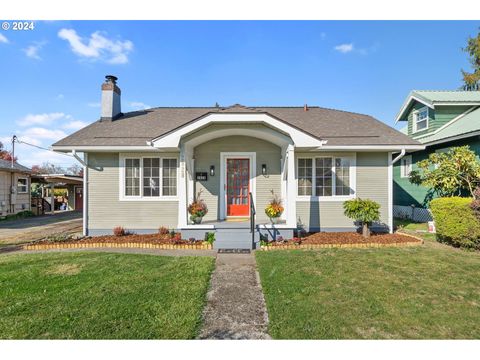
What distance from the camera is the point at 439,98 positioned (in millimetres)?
12531

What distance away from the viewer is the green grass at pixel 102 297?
2.99 metres

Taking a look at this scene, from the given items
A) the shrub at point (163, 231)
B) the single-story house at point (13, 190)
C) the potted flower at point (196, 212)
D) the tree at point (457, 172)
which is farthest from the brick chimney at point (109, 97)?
the tree at point (457, 172)

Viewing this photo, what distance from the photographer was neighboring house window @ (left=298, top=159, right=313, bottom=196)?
29.0 feet

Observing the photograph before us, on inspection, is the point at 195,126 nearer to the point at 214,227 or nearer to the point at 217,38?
the point at 214,227

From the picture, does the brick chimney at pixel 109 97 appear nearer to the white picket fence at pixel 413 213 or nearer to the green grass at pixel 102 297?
the green grass at pixel 102 297

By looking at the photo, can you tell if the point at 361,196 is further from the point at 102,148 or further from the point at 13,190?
the point at 13,190

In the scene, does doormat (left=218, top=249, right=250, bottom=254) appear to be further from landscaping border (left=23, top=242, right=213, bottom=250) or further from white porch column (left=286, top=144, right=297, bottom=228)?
white porch column (left=286, top=144, right=297, bottom=228)

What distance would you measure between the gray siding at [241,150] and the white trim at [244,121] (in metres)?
1.64

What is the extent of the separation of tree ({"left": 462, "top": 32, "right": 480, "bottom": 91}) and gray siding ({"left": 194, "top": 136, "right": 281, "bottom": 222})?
79.6ft

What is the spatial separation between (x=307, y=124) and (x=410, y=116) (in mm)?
8187

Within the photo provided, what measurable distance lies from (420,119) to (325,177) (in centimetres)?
882

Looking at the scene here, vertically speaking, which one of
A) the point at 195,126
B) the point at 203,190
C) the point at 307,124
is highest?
the point at 307,124
